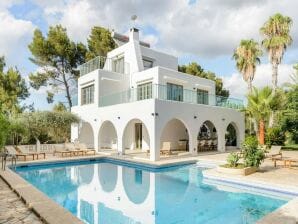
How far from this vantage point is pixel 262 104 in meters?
21.7

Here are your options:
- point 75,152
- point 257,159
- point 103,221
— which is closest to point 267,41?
point 257,159

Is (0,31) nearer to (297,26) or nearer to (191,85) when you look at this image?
(191,85)

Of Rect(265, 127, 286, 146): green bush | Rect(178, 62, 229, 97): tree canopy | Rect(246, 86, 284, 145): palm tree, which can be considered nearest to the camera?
Rect(246, 86, 284, 145): palm tree

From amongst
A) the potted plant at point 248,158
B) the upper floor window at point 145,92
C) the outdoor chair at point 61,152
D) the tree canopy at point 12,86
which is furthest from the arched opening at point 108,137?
the potted plant at point 248,158

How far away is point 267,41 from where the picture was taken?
27641mm

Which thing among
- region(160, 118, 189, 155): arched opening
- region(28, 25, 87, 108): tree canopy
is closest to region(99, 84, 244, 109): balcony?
region(160, 118, 189, 155): arched opening

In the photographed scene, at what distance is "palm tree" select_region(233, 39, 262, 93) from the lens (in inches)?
1150

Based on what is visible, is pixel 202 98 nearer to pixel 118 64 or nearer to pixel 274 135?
pixel 118 64

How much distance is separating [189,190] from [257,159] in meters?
3.78

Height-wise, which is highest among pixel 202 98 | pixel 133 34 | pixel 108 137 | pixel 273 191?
pixel 133 34

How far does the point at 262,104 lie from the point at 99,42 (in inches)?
842

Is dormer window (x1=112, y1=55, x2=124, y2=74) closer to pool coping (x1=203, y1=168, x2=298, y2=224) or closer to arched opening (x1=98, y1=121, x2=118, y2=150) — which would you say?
arched opening (x1=98, y1=121, x2=118, y2=150)

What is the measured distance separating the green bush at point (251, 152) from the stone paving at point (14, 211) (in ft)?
31.0

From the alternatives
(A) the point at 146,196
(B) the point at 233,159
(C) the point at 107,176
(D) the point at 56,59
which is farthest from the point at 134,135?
(D) the point at 56,59
